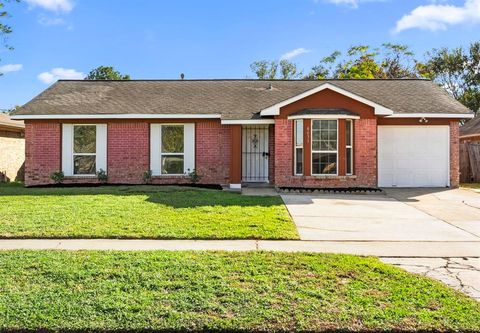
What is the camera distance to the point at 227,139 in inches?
645

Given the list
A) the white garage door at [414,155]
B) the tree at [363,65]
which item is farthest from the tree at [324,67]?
the white garage door at [414,155]

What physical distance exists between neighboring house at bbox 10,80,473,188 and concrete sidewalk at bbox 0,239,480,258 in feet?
25.2

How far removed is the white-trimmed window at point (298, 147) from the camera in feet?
48.5

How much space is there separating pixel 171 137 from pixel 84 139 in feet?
Result: 11.2

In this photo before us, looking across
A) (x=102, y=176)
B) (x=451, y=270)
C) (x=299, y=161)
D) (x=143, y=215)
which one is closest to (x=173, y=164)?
(x=102, y=176)

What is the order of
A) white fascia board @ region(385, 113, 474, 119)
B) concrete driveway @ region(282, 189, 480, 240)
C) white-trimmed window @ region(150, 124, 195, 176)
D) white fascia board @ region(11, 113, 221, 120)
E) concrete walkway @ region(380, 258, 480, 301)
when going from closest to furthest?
1. concrete walkway @ region(380, 258, 480, 301)
2. concrete driveway @ region(282, 189, 480, 240)
3. white fascia board @ region(385, 113, 474, 119)
4. white fascia board @ region(11, 113, 221, 120)
5. white-trimmed window @ region(150, 124, 195, 176)

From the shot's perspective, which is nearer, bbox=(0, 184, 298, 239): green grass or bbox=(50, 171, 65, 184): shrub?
bbox=(0, 184, 298, 239): green grass

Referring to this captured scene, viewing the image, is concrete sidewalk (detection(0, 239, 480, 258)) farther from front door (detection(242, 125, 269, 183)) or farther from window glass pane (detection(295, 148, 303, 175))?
front door (detection(242, 125, 269, 183))

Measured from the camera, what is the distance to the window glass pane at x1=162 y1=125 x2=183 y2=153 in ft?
54.3

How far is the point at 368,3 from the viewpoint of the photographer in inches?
774

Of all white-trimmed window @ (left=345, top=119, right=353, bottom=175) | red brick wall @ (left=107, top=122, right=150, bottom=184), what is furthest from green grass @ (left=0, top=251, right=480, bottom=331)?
red brick wall @ (left=107, top=122, right=150, bottom=184)

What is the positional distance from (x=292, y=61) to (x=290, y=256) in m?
44.7

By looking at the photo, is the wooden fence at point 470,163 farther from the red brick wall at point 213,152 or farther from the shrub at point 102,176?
the shrub at point 102,176

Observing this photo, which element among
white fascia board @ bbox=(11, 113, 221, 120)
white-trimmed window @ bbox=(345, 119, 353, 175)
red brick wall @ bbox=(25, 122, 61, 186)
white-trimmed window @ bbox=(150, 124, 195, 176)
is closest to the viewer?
white-trimmed window @ bbox=(345, 119, 353, 175)
